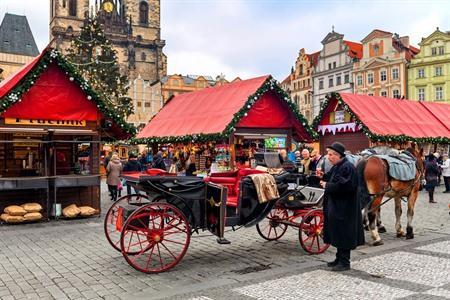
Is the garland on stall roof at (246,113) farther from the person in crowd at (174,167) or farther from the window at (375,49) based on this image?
the window at (375,49)

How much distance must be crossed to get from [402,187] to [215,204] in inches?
157

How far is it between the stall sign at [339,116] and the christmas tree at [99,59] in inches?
890

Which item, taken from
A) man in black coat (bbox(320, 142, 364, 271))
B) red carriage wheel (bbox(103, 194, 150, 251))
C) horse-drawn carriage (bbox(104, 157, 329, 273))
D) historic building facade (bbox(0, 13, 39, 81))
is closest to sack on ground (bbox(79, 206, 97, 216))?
red carriage wheel (bbox(103, 194, 150, 251))

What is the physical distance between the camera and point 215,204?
6.42m

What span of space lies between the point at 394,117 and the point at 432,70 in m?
32.8

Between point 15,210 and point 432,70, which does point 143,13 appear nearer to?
point 432,70

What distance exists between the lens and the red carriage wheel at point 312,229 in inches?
283

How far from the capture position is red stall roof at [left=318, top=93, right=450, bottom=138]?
17.4m

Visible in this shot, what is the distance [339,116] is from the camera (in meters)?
18.5

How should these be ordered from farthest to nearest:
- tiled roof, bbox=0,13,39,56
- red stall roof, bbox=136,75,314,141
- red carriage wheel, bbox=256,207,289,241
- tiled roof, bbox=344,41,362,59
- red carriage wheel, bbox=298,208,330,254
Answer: tiled roof, bbox=0,13,39,56 → tiled roof, bbox=344,41,362,59 → red stall roof, bbox=136,75,314,141 → red carriage wheel, bbox=256,207,289,241 → red carriage wheel, bbox=298,208,330,254

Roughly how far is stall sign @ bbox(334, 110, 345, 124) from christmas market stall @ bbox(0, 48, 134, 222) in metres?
9.41

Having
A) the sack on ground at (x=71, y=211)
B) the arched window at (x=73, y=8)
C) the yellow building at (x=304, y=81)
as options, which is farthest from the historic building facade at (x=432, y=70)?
the arched window at (x=73, y=8)

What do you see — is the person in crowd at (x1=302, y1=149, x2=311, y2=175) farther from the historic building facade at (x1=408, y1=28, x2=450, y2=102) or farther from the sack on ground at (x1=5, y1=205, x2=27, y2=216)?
the historic building facade at (x1=408, y1=28, x2=450, y2=102)

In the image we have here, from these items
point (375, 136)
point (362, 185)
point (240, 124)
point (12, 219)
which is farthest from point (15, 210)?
point (375, 136)
